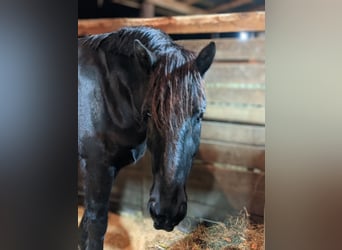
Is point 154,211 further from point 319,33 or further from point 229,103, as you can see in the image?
point 319,33

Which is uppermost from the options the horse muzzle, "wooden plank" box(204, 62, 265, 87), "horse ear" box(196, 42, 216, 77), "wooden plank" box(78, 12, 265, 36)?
"wooden plank" box(78, 12, 265, 36)

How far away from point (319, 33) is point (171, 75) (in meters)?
0.48

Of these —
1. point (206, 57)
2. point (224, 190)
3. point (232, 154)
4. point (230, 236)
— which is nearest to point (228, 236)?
point (230, 236)

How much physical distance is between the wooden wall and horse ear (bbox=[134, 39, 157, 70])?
0.11 metres

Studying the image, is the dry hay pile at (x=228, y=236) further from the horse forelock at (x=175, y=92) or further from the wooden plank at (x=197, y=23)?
the wooden plank at (x=197, y=23)

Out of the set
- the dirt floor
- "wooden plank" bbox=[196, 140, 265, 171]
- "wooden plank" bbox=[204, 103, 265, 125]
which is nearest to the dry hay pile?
the dirt floor

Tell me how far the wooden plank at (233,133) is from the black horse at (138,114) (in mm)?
37

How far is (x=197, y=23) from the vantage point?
1.40 meters

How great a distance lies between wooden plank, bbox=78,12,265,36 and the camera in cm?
132

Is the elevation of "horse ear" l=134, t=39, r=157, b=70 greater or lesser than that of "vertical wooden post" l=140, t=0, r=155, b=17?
lesser

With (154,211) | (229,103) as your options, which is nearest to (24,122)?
(154,211)

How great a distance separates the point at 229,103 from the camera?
4.48ft

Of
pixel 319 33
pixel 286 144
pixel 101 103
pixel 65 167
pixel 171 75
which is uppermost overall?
pixel 319 33

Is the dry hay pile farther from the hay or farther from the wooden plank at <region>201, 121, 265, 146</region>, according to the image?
the wooden plank at <region>201, 121, 265, 146</region>
